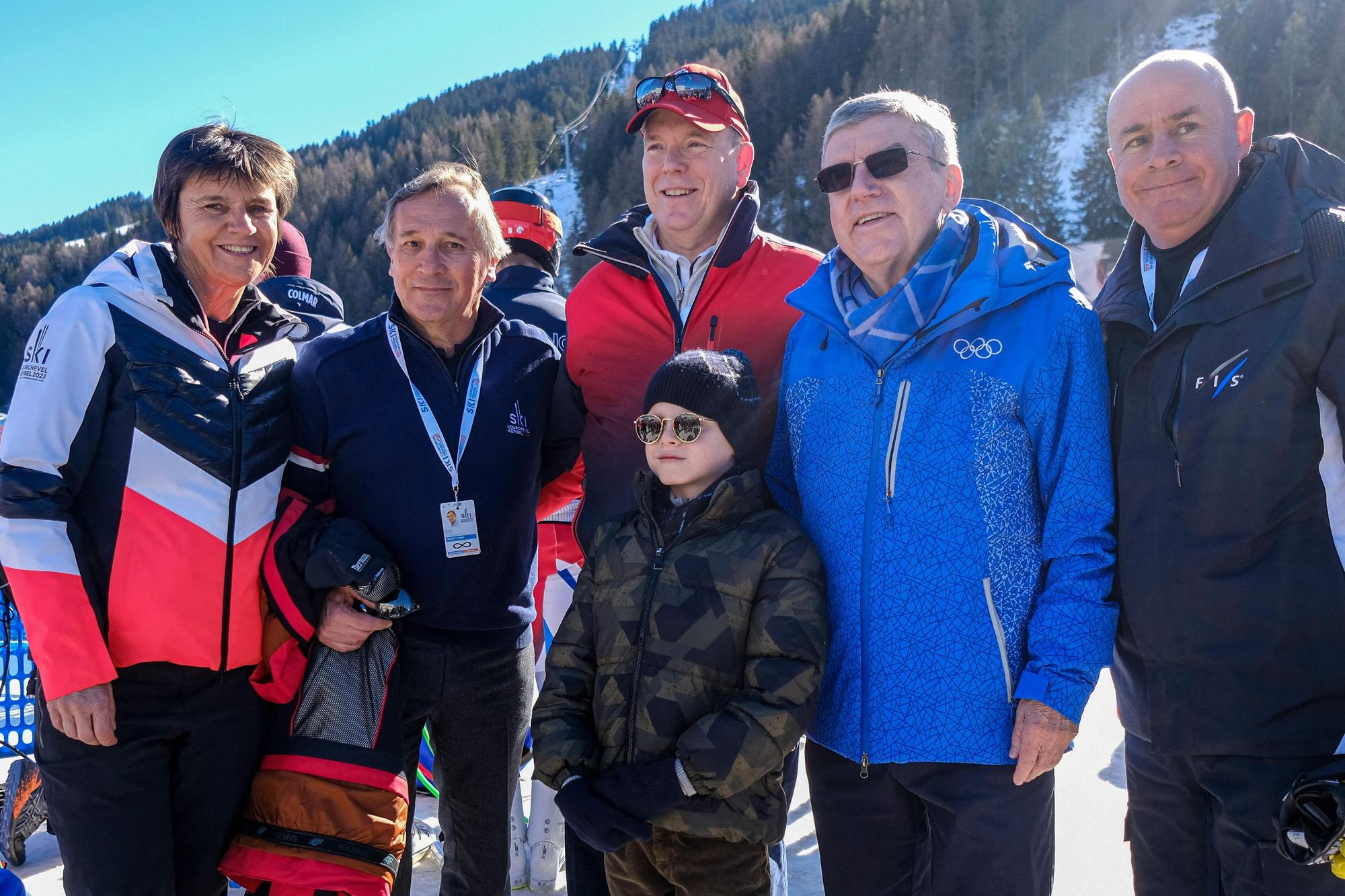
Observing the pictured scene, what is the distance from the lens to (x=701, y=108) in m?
2.40

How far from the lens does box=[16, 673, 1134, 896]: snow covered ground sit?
9.73 feet

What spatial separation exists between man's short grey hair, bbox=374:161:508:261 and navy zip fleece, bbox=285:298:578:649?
224 mm

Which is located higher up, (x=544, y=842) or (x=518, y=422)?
(x=518, y=422)

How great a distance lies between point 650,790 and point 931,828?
0.55 m

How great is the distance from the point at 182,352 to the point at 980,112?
6208 cm

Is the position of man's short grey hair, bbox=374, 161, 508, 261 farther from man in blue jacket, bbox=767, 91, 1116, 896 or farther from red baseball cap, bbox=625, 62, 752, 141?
man in blue jacket, bbox=767, 91, 1116, 896

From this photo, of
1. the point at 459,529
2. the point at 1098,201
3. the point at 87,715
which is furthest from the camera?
the point at 1098,201

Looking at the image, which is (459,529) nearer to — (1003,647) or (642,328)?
(642,328)

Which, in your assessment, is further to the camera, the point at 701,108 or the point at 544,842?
the point at 544,842

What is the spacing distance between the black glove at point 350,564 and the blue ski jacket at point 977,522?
1.01 meters

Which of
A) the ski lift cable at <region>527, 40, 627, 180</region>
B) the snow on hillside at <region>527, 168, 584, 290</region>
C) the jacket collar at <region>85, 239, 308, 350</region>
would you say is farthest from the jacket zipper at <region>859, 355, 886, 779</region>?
the snow on hillside at <region>527, 168, 584, 290</region>

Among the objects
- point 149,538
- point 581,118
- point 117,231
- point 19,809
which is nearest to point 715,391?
point 149,538

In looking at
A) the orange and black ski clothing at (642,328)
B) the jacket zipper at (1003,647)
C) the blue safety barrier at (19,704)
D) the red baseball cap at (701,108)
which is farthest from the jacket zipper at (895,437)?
the blue safety barrier at (19,704)

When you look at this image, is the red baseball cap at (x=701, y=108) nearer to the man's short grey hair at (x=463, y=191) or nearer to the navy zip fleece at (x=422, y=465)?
the man's short grey hair at (x=463, y=191)
